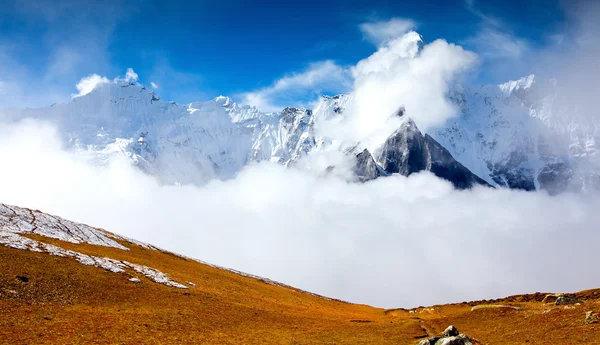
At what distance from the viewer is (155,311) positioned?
46531mm

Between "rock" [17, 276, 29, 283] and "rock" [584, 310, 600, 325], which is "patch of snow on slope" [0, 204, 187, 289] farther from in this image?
"rock" [584, 310, 600, 325]

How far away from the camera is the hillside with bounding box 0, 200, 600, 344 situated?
3744 cm

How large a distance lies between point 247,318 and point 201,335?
12.1m

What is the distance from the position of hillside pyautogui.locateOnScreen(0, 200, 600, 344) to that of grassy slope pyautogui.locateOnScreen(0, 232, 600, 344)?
11cm

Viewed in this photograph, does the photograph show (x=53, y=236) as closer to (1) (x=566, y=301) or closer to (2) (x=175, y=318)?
(2) (x=175, y=318)

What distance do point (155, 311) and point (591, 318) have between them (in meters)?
48.5

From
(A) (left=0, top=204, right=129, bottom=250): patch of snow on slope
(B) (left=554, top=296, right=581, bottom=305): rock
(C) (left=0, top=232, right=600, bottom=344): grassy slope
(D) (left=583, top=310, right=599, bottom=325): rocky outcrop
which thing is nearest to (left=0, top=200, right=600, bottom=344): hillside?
(C) (left=0, top=232, right=600, bottom=344): grassy slope

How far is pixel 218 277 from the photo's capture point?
260 feet

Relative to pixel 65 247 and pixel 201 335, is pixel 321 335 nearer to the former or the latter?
pixel 201 335

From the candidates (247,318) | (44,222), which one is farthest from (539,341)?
(44,222)

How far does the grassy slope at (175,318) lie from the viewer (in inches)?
1446

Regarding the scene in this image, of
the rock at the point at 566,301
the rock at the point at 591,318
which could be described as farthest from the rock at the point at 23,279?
the rock at the point at 566,301

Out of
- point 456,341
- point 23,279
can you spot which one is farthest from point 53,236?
point 456,341

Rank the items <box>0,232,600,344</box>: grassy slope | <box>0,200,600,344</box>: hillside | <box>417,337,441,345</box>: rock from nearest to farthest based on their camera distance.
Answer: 1. <box>0,232,600,344</box>: grassy slope
2. <box>417,337,441,345</box>: rock
3. <box>0,200,600,344</box>: hillside
